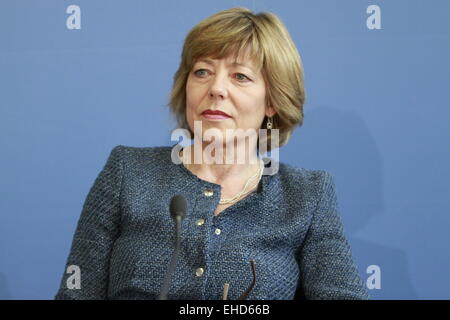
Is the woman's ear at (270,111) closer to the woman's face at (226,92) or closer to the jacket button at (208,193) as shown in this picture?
the woman's face at (226,92)

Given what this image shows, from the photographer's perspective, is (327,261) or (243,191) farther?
(243,191)

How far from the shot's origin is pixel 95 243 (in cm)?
145

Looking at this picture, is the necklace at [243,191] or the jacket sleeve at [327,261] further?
the necklace at [243,191]

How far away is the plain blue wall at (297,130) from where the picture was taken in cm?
190

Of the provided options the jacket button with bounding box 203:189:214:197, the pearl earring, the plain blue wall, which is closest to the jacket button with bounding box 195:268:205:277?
the jacket button with bounding box 203:189:214:197

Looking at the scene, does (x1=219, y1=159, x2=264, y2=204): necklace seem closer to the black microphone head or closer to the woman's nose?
the woman's nose

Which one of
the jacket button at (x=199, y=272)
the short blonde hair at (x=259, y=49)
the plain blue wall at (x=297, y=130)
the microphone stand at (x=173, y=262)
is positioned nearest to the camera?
the microphone stand at (x=173, y=262)

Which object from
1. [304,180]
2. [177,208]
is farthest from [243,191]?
[177,208]

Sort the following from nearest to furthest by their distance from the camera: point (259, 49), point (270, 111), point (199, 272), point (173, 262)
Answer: point (173, 262) → point (199, 272) → point (259, 49) → point (270, 111)

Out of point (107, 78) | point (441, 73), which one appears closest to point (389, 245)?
point (441, 73)

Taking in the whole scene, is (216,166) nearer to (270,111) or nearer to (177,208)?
(270,111)

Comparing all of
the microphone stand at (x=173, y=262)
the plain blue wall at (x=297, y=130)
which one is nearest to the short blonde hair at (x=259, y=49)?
the plain blue wall at (x=297, y=130)

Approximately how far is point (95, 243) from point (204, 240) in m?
0.23
